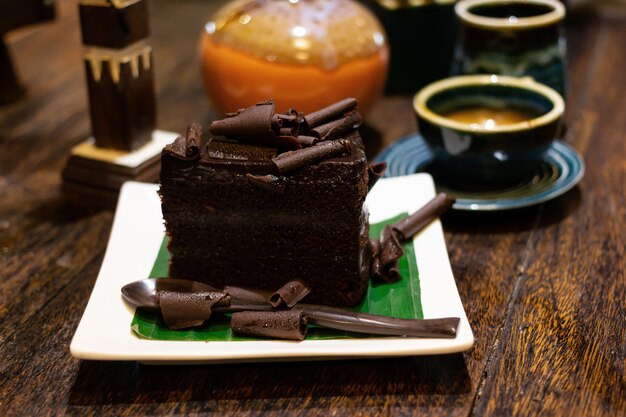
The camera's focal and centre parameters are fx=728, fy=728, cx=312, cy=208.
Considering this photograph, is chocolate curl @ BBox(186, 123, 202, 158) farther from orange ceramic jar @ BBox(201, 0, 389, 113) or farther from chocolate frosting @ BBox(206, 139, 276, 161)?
orange ceramic jar @ BBox(201, 0, 389, 113)

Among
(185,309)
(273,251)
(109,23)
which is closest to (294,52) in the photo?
(109,23)

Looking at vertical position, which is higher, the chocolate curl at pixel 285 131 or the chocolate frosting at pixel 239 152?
the chocolate curl at pixel 285 131

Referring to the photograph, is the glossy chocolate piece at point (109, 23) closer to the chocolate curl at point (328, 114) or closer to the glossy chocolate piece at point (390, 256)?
the chocolate curl at point (328, 114)

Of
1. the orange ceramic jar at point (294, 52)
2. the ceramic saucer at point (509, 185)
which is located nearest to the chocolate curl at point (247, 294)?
the ceramic saucer at point (509, 185)

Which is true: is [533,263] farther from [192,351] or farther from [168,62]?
[168,62]

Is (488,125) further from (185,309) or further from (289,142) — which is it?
(185,309)

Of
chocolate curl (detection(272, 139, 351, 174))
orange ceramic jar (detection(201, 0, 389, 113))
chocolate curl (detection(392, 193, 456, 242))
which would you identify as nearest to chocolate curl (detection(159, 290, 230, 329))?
chocolate curl (detection(272, 139, 351, 174))
